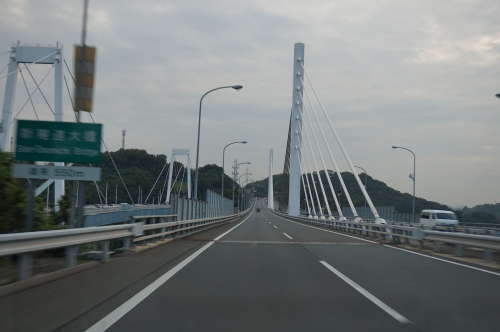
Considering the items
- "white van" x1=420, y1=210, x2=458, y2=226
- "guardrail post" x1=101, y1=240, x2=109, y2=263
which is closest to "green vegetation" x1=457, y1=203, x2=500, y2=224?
"white van" x1=420, y1=210, x2=458, y2=226

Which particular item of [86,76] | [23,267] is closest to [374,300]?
[23,267]

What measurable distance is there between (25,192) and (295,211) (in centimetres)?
4389

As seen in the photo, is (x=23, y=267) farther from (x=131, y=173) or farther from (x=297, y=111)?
(x=131, y=173)

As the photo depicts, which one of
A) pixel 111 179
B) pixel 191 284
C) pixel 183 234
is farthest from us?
pixel 111 179

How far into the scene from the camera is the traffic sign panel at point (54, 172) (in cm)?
950

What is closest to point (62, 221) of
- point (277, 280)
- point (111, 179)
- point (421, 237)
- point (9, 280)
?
point (9, 280)

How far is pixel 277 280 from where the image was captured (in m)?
8.09

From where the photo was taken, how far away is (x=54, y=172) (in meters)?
9.92

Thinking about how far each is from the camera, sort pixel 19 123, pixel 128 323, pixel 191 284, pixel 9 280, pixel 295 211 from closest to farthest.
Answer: pixel 128 323 → pixel 9 280 → pixel 191 284 → pixel 19 123 → pixel 295 211

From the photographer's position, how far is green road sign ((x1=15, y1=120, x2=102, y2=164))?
9961mm

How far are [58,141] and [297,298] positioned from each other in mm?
6651

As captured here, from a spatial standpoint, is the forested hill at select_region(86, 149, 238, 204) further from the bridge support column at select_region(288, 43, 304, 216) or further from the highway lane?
the highway lane

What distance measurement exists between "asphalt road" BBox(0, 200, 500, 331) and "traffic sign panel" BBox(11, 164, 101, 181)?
216 cm

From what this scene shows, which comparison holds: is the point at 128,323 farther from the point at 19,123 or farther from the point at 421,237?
the point at 421,237
